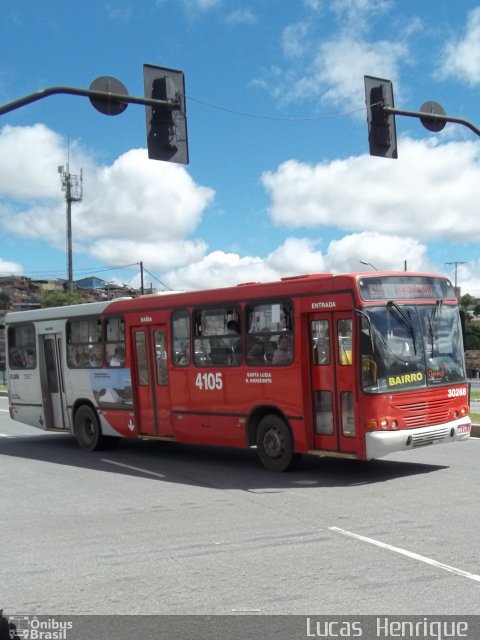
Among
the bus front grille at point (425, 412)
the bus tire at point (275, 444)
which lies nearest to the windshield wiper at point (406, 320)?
the bus front grille at point (425, 412)

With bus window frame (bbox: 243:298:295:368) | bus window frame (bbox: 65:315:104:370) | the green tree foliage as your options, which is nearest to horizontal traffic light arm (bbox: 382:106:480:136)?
bus window frame (bbox: 243:298:295:368)

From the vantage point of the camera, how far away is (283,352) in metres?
11.9

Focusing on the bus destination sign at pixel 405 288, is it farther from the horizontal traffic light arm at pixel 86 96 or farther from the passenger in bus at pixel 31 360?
the passenger in bus at pixel 31 360

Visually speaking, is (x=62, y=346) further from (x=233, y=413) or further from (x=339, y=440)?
(x=339, y=440)

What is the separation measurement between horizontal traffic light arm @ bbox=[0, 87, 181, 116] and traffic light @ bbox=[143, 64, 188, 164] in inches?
1.4

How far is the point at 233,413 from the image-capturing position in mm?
12727

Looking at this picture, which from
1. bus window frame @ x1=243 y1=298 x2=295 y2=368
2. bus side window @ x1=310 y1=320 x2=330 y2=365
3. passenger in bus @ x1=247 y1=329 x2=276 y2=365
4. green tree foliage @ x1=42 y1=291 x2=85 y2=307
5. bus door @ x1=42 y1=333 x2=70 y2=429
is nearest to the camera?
bus side window @ x1=310 y1=320 x2=330 y2=365

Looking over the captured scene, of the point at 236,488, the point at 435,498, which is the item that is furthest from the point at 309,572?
the point at 236,488

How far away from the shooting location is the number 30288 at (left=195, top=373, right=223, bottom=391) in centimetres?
1297

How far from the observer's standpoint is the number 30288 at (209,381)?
511 inches

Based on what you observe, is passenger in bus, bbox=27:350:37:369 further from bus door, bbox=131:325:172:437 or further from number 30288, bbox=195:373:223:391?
number 30288, bbox=195:373:223:391

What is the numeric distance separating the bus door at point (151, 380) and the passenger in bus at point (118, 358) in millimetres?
341

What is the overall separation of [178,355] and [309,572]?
7.61m

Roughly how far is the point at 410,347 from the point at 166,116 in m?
4.77
